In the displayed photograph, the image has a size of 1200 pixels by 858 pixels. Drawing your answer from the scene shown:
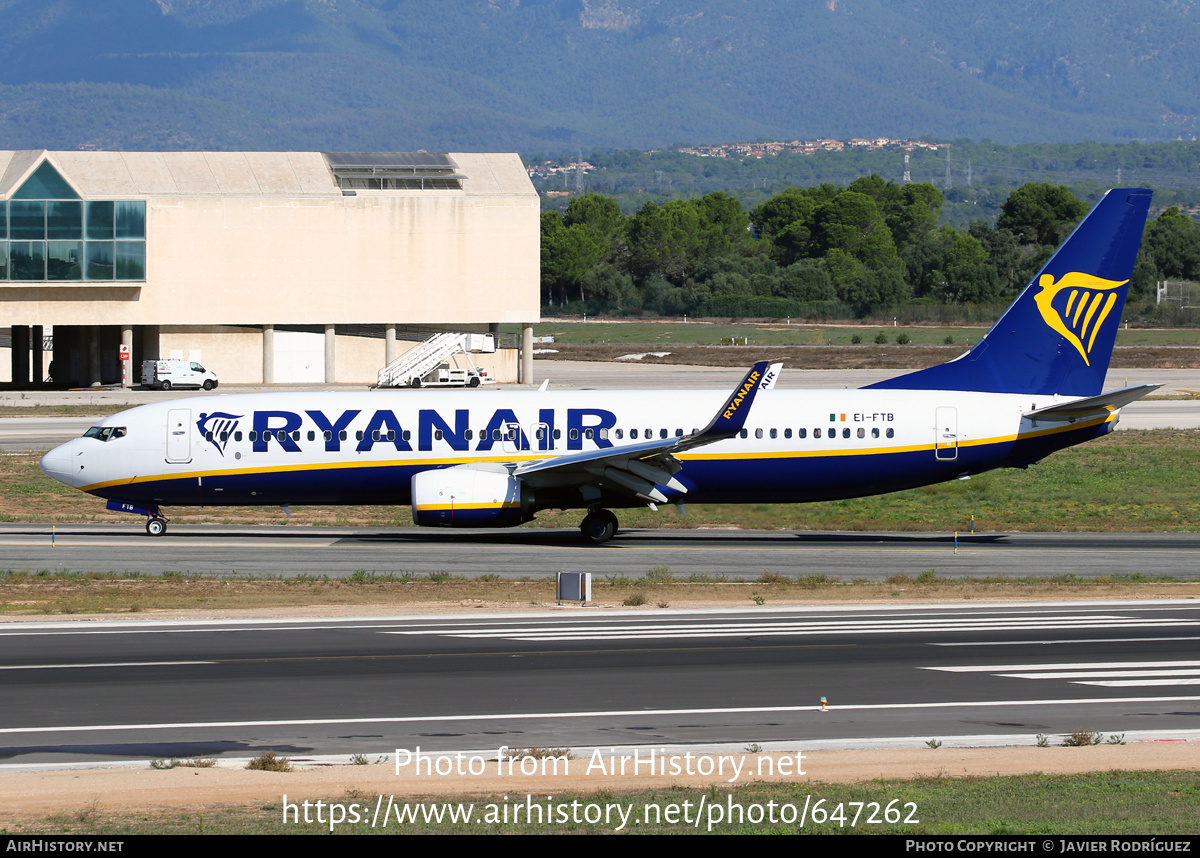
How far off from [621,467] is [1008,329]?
1123 centimetres

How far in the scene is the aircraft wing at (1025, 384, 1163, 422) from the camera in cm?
3359

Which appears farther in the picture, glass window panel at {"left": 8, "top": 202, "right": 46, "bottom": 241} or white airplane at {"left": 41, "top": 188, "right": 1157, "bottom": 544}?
glass window panel at {"left": 8, "top": 202, "right": 46, "bottom": 241}

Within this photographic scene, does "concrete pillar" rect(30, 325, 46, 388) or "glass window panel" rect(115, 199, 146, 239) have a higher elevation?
"glass window panel" rect(115, 199, 146, 239)

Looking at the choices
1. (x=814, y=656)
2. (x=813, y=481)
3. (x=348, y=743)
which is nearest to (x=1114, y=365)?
(x=813, y=481)

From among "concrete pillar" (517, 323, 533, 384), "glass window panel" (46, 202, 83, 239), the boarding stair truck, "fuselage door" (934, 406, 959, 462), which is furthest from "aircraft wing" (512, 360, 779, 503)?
"glass window panel" (46, 202, 83, 239)

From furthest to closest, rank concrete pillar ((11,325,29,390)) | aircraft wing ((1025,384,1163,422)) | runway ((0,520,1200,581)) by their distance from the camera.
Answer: concrete pillar ((11,325,29,390)) < aircraft wing ((1025,384,1163,422)) < runway ((0,520,1200,581))

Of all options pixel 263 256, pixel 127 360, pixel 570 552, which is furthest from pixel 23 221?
pixel 570 552

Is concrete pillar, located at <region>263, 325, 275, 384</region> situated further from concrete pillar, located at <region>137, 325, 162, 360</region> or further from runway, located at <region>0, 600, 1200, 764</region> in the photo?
runway, located at <region>0, 600, 1200, 764</region>

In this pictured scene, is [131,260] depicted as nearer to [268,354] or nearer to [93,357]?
[268,354]

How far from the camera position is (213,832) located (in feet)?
40.3

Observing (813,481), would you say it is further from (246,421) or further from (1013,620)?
(246,421)

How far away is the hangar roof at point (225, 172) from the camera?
87.5 metres

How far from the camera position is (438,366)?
300 ft

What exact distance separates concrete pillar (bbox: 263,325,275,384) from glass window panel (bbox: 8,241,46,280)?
1436 cm
